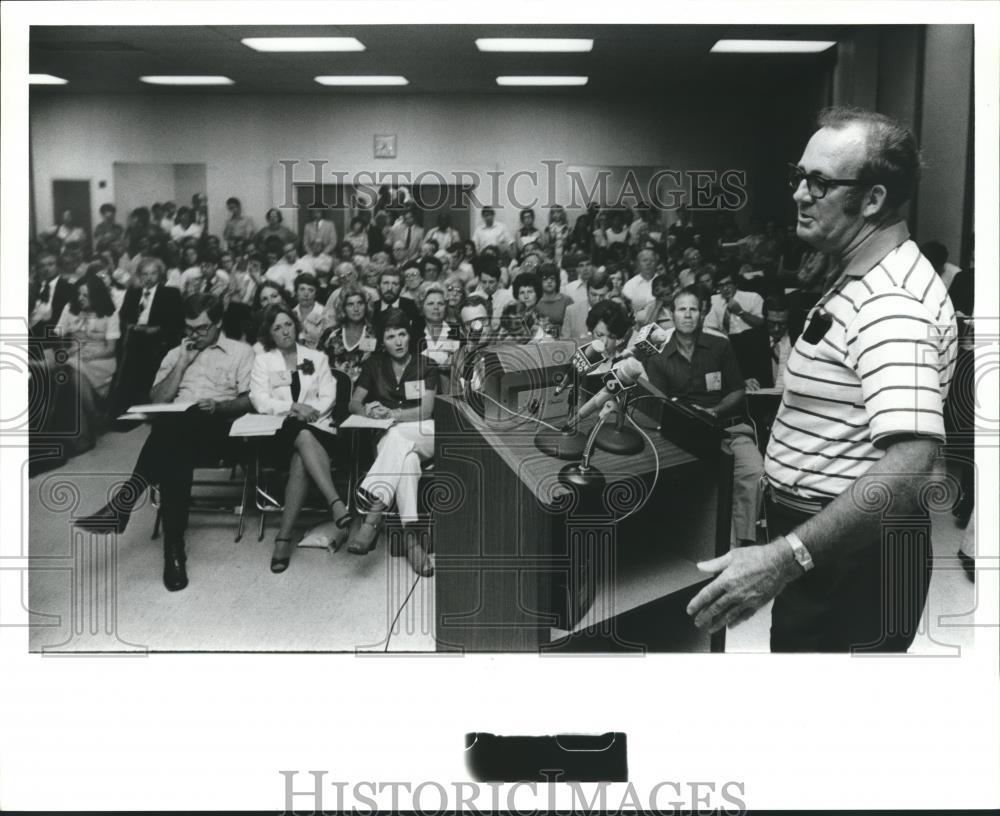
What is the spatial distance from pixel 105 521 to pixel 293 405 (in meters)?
0.64

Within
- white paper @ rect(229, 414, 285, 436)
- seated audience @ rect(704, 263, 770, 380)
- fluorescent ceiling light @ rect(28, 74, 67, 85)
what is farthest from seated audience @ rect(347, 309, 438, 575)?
fluorescent ceiling light @ rect(28, 74, 67, 85)

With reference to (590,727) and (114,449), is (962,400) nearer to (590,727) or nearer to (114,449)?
(590,727)

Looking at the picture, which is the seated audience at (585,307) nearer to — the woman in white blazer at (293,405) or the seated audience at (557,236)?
the seated audience at (557,236)

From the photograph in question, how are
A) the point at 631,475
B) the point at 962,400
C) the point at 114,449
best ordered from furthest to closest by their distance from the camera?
the point at 114,449 → the point at 962,400 → the point at 631,475

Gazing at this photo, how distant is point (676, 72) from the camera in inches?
105

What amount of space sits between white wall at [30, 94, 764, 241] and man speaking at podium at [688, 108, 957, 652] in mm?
344

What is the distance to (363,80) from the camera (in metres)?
2.71

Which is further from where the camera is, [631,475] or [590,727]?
[590,727]

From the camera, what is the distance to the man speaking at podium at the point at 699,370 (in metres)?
2.67

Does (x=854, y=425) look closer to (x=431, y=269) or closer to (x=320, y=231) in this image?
(x=431, y=269)

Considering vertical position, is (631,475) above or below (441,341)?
below

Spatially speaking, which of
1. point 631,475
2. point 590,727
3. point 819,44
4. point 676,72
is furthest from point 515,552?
point 819,44

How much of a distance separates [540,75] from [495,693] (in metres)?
1.73

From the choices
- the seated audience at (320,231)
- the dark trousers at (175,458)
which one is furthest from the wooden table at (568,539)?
the dark trousers at (175,458)
